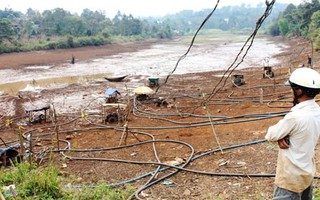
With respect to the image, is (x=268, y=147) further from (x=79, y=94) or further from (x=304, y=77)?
(x=79, y=94)

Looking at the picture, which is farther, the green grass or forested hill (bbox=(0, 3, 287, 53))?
forested hill (bbox=(0, 3, 287, 53))

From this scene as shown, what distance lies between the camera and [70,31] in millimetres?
58594

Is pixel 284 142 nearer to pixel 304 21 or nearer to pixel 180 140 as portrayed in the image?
pixel 180 140

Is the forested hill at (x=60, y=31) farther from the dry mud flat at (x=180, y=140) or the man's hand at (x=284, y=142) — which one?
the man's hand at (x=284, y=142)

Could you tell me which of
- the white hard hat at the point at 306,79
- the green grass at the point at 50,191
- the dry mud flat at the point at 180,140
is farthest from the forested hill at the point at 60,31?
the white hard hat at the point at 306,79

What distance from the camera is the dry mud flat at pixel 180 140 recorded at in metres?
4.91

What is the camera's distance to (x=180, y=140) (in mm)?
7762

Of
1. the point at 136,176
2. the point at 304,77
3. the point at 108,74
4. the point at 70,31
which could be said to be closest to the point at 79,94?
the point at 108,74

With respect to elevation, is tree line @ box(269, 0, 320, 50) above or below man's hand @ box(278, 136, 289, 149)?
above

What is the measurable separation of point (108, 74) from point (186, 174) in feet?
67.1

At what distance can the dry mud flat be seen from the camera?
4910 mm

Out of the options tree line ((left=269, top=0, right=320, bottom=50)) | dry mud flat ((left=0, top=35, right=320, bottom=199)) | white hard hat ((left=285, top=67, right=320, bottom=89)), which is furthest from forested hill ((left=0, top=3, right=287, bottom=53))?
white hard hat ((left=285, top=67, right=320, bottom=89))

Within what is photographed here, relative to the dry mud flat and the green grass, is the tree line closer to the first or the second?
the dry mud flat

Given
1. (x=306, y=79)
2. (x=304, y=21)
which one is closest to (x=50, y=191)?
(x=306, y=79)
